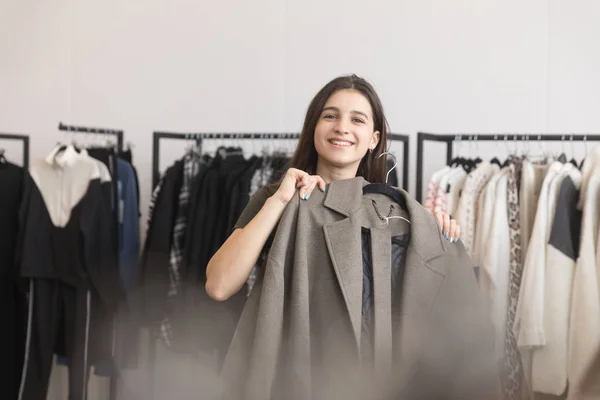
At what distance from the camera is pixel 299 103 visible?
311 cm

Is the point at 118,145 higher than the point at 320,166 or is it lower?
higher

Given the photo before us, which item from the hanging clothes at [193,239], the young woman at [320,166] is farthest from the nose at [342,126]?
the hanging clothes at [193,239]

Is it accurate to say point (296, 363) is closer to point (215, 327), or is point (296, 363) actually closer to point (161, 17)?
point (215, 327)

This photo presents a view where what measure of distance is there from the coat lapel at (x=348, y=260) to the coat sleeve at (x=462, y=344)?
0.14 metres

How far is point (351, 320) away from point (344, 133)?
14.6 inches

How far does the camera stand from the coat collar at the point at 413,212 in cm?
127

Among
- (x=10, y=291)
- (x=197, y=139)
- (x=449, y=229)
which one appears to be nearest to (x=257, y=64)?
(x=197, y=139)

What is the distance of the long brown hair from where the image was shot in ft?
4.70

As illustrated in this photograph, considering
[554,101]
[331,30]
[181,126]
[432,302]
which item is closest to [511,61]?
[554,101]

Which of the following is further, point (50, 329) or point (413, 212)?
point (50, 329)

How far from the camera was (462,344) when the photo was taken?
4.06 feet

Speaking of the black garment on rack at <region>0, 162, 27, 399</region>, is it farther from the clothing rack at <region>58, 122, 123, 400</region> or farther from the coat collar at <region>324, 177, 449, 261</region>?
the coat collar at <region>324, 177, 449, 261</region>

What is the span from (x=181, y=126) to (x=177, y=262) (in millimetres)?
812

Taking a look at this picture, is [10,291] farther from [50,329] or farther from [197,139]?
[197,139]
